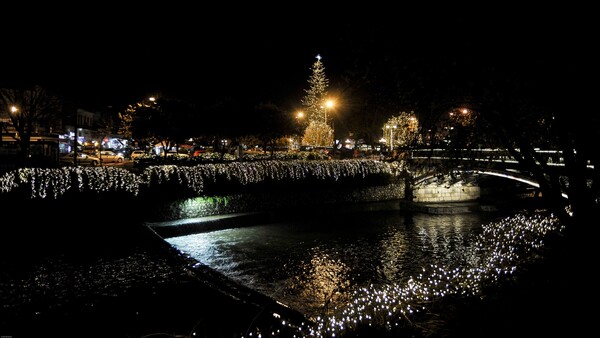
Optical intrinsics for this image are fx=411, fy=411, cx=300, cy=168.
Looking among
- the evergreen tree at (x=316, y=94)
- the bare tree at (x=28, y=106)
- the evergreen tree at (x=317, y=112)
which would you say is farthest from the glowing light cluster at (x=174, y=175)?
the evergreen tree at (x=316, y=94)

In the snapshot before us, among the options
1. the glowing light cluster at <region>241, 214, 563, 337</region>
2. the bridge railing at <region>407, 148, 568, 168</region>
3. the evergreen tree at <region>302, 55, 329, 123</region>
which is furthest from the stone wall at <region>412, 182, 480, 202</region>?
the evergreen tree at <region>302, 55, 329, 123</region>

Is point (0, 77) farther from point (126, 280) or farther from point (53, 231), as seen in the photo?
point (126, 280)

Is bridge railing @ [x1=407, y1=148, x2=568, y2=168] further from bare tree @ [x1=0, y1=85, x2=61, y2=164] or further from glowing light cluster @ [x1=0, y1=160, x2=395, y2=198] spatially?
bare tree @ [x1=0, y1=85, x2=61, y2=164]

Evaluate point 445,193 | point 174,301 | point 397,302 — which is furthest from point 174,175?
point 445,193

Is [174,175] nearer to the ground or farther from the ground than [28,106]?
nearer to the ground

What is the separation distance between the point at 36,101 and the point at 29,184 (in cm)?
2059

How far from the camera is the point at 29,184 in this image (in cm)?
1689

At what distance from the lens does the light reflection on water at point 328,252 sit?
1302 centimetres

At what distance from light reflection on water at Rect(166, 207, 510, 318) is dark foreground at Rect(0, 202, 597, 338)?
8.16 feet

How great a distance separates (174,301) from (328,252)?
9.22m

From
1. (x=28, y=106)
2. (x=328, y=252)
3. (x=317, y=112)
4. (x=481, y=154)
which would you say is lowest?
(x=328, y=252)

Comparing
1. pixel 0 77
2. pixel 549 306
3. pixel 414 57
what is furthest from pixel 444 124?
pixel 0 77

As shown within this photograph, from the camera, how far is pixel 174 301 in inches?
359

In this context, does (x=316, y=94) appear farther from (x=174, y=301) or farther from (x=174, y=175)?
(x=174, y=301)
